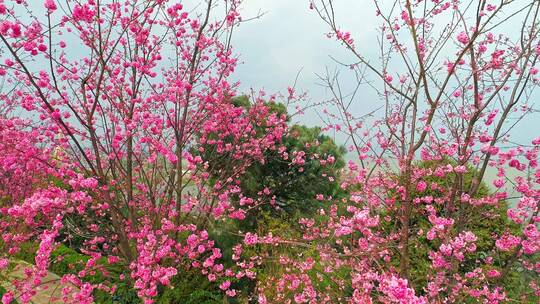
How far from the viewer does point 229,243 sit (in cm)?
791

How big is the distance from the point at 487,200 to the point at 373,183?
4.03 feet

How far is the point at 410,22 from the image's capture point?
4.00 metres

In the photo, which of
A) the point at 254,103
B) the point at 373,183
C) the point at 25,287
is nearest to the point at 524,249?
the point at 373,183

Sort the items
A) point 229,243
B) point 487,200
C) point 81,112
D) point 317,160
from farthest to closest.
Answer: point 317,160, point 229,243, point 81,112, point 487,200

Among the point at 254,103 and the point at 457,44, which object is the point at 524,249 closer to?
the point at 457,44

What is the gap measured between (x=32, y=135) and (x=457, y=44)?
20.0 feet

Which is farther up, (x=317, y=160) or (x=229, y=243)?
(x=317, y=160)

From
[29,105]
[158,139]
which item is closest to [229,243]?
[158,139]

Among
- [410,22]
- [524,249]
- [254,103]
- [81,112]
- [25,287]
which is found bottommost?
[25,287]

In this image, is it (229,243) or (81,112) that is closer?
(81,112)

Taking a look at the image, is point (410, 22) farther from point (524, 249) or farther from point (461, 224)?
point (524, 249)

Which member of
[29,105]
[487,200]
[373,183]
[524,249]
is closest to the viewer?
[524,249]

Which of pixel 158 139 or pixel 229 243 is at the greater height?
pixel 158 139

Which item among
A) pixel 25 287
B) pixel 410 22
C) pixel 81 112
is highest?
pixel 410 22
